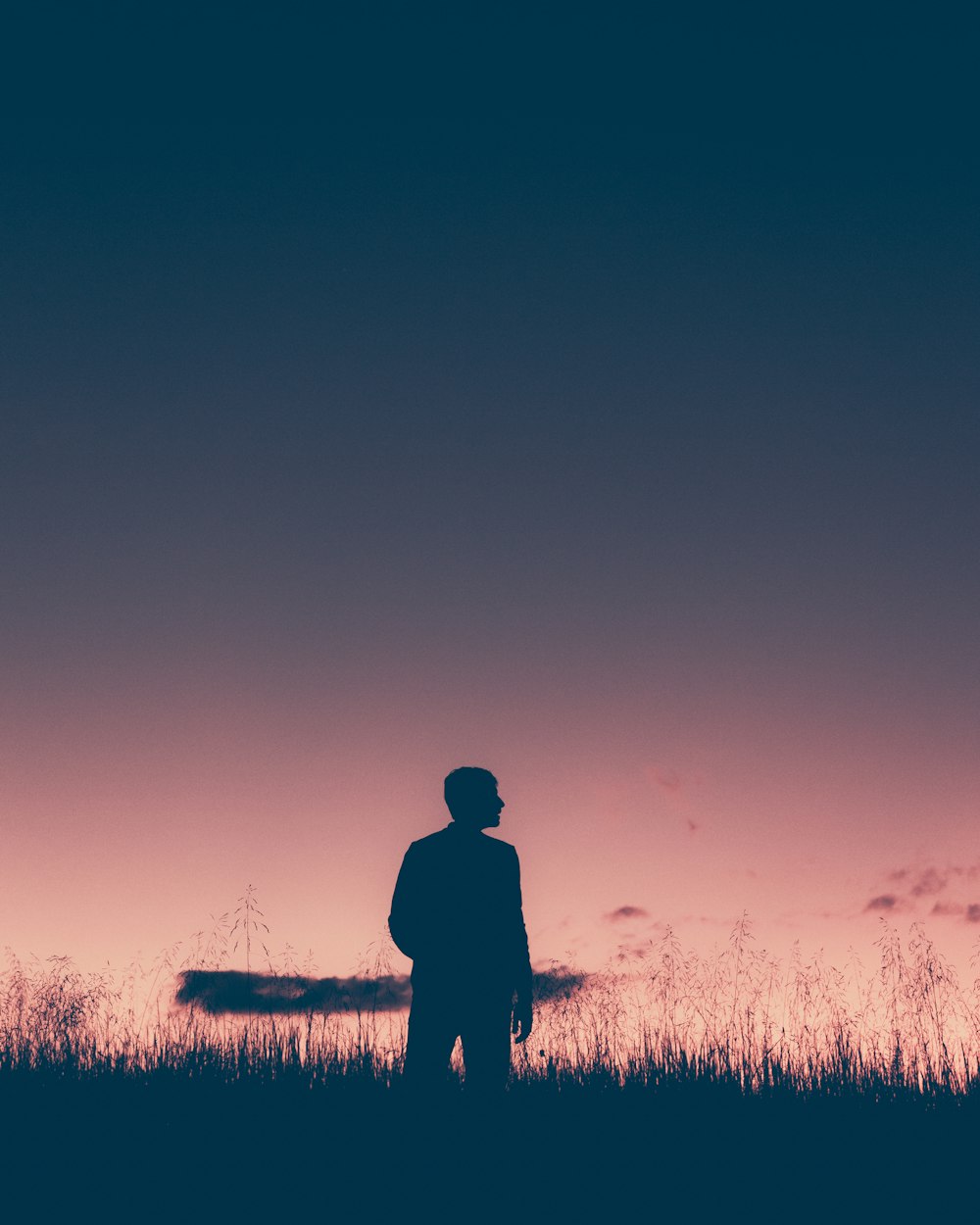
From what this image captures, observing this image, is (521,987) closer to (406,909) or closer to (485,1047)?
(485,1047)

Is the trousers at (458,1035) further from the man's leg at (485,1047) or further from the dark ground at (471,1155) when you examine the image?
the dark ground at (471,1155)

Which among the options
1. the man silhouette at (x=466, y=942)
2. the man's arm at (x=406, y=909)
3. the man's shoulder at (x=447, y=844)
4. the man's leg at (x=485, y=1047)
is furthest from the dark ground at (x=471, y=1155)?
the man's shoulder at (x=447, y=844)

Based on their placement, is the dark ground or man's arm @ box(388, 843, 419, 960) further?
man's arm @ box(388, 843, 419, 960)

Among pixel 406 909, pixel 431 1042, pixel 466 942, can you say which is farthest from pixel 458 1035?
pixel 406 909

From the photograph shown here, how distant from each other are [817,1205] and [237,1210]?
2480mm

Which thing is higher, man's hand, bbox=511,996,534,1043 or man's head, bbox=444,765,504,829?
man's head, bbox=444,765,504,829

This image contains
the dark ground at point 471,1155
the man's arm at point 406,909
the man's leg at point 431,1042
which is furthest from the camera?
the man's arm at point 406,909

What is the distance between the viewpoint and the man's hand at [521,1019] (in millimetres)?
5957

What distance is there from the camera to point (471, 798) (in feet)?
19.3

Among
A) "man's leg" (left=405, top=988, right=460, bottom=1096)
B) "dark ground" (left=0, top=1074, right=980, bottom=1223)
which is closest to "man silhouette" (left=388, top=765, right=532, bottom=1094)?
"man's leg" (left=405, top=988, right=460, bottom=1096)

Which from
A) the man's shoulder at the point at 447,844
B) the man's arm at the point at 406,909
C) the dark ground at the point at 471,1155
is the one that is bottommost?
the dark ground at the point at 471,1155

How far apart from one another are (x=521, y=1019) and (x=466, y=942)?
55 centimetres

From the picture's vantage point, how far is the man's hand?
19.5ft

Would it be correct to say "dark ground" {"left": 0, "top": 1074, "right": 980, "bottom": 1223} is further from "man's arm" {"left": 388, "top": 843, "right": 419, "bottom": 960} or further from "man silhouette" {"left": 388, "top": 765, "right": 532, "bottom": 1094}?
"man's arm" {"left": 388, "top": 843, "right": 419, "bottom": 960}
